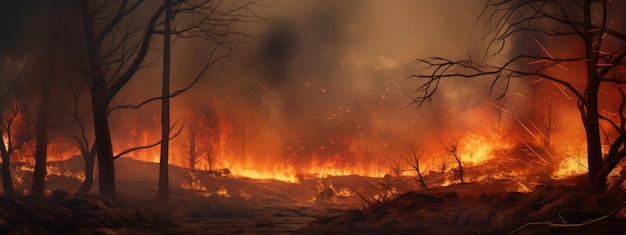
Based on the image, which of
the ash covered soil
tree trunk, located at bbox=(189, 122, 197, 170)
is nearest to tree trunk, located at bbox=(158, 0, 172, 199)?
the ash covered soil

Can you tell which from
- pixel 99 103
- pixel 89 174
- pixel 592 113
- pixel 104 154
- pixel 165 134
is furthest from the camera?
pixel 165 134

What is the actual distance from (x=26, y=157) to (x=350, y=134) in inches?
1148

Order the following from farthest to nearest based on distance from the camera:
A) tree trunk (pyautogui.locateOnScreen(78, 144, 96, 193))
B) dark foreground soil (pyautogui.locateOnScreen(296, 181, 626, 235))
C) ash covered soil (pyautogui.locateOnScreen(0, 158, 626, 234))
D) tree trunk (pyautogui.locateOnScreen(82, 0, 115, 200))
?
tree trunk (pyautogui.locateOnScreen(78, 144, 96, 193)) → tree trunk (pyautogui.locateOnScreen(82, 0, 115, 200)) → ash covered soil (pyautogui.locateOnScreen(0, 158, 626, 234)) → dark foreground soil (pyautogui.locateOnScreen(296, 181, 626, 235))

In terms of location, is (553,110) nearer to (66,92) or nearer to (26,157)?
(66,92)

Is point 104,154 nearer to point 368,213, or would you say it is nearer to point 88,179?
point 88,179

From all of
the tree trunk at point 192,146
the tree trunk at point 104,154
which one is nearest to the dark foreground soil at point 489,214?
the tree trunk at point 104,154

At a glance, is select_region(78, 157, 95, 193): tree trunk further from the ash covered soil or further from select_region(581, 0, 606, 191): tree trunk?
select_region(581, 0, 606, 191): tree trunk

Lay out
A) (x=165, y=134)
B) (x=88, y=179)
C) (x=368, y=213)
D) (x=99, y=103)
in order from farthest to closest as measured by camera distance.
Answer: (x=165, y=134)
(x=88, y=179)
(x=99, y=103)
(x=368, y=213)

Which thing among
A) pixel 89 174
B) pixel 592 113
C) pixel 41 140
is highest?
pixel 41 140

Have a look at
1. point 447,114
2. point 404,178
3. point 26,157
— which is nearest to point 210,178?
point 404,178

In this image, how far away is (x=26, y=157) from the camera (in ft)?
138

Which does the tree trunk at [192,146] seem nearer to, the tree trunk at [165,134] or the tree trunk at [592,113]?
the tree trunk at [165,134]

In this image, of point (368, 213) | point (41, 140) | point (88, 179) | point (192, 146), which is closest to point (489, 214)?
point (368, 213)

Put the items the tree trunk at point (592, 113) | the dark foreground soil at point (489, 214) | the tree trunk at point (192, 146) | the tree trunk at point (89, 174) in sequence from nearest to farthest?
the dark foreground soil at point (489, 214) → the tree trunk at point (592, 113) → the tree trunk at point (89, 174) → the tree trunk at point (192, 146)
